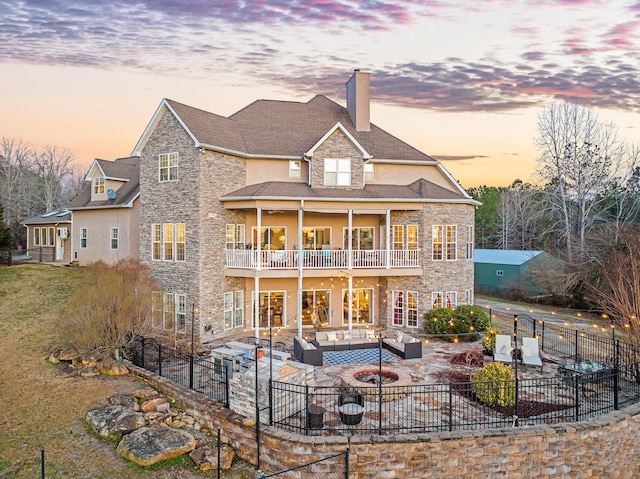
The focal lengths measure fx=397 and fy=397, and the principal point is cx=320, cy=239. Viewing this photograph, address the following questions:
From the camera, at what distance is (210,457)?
9.08 metres

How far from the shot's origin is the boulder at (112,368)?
42.5 ft

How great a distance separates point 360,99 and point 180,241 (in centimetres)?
1265

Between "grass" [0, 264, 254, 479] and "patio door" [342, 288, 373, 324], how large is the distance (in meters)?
11.3

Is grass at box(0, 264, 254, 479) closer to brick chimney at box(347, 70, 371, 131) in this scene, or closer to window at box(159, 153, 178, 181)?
window at box(159, 153, 178, 181)

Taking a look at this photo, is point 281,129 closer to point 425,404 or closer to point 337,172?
point 337,172

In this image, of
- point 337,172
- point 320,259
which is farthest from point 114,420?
point 337,172

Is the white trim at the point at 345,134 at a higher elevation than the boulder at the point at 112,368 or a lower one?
higher

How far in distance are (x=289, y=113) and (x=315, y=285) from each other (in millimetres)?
9895

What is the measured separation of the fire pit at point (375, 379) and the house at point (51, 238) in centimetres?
2401

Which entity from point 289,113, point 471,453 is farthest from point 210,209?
point 471,453

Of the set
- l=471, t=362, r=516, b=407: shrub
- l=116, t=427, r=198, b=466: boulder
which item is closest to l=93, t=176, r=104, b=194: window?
l=116, t=427, r=198, b=466: boulder

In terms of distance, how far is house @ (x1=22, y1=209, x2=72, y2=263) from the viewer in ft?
93.6

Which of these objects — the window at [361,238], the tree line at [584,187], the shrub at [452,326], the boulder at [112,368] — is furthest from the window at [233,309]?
the tree line at [584,187]

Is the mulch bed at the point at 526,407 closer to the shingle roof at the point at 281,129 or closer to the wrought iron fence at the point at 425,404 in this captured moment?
the wrought iron fence at the point at 425,404
